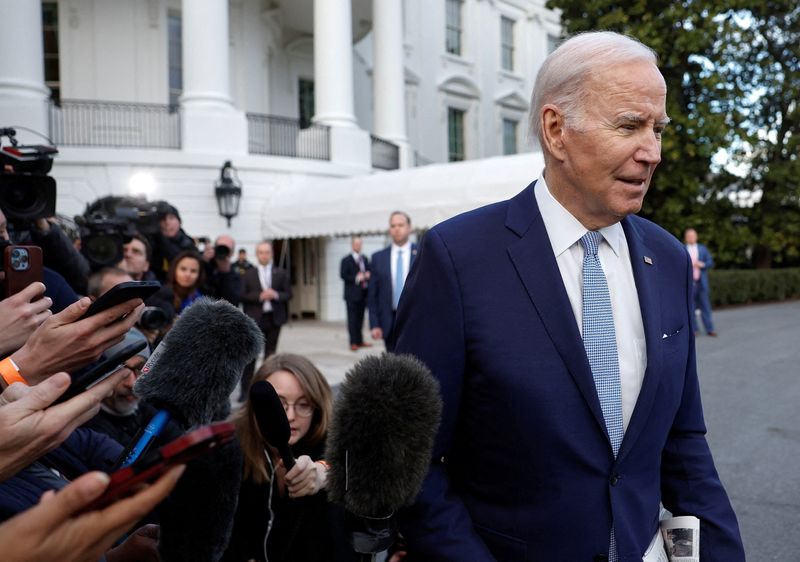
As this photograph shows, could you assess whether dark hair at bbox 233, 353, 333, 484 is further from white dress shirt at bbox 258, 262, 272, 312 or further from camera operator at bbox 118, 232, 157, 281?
white dress shirt at bbox 258, 262, 272, 312

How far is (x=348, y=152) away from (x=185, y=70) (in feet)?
13.9

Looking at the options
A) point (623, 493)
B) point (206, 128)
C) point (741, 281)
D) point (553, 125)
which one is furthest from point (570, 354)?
point (741, 281)

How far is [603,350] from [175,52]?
62.6 feet

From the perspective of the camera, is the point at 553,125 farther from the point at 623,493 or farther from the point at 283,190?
the point at 283,190

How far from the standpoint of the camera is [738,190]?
23.2 meters

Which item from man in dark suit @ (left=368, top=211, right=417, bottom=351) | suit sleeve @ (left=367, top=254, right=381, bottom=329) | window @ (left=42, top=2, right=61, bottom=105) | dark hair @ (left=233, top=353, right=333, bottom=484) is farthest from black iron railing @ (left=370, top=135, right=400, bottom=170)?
dark hair @ (left=233, top=353, right=333, bottom=484)

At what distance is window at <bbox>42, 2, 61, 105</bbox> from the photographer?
1794cm

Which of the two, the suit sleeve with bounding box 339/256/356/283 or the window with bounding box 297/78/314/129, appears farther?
the window with bounding box 297/78/314/129

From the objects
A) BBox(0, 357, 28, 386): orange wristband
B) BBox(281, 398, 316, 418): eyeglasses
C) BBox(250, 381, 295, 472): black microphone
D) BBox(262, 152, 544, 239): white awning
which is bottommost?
BBox(281, 398, 316, 418): eyeglasses

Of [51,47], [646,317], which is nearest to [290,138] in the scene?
[51,47]

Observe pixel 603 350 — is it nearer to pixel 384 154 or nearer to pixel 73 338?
pixel 73 338

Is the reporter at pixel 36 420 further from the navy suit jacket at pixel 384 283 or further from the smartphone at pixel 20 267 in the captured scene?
the navy suit jacket at pixel 384 283

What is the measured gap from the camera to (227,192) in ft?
54.1

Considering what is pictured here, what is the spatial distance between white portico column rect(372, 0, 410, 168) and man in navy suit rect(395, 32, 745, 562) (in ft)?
62.4
